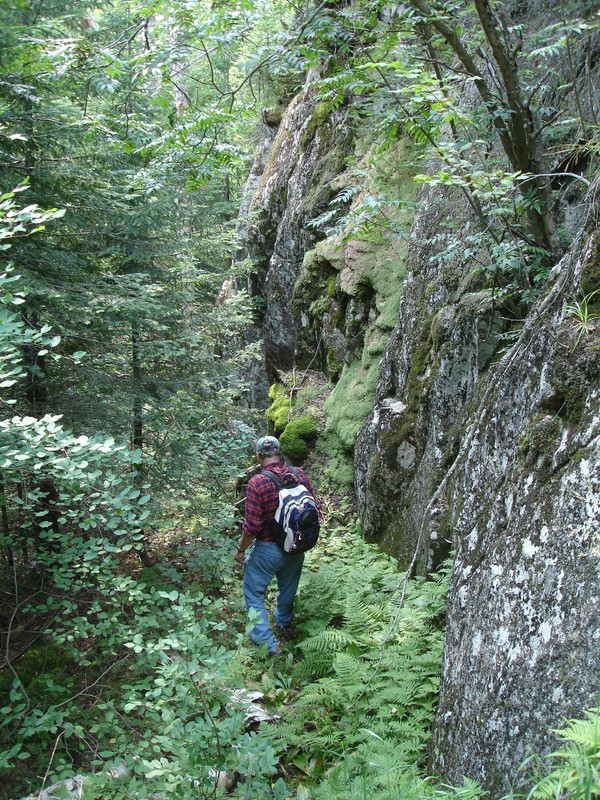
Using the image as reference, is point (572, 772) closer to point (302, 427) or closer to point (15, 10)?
point (302, 427)

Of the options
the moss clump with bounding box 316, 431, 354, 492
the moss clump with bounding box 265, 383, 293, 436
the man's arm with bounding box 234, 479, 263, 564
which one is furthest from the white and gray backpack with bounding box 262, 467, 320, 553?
the moss clump with bounding box 265, 383, 293, 436

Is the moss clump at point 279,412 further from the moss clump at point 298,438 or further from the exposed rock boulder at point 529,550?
the exposed rock boulder at point 529,550

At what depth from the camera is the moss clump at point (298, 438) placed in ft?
31.8

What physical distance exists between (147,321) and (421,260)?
13.3 feet

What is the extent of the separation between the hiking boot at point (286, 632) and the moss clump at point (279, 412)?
5.18 meters

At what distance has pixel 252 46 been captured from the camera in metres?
4.66

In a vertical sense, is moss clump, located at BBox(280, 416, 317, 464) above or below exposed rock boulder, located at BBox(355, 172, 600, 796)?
below

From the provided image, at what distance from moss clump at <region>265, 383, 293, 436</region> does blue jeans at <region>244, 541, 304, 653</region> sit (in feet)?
16.7

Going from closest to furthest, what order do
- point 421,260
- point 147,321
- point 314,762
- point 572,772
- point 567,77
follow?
point 572,772 < point 314,762 < point 567,77 < point 421,260 < point 147,321

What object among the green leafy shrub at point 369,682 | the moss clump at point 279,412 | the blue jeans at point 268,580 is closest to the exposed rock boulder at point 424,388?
the green leafy shrub at point 369,682

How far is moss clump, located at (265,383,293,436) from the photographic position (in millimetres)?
10617

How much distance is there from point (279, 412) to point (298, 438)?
136cm

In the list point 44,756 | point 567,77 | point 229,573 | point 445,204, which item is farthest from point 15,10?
point 44,756

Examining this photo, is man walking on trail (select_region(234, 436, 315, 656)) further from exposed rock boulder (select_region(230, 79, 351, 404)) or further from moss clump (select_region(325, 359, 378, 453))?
exposed rock boulder (select_region(230, 79, 351, 404))
